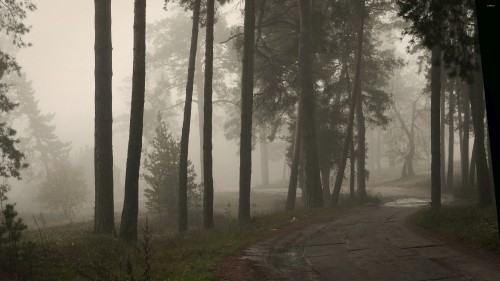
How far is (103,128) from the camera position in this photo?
13539 millimetres

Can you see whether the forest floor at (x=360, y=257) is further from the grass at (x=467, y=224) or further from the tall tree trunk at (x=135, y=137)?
the tall tree trunk at (x=135, y=137)

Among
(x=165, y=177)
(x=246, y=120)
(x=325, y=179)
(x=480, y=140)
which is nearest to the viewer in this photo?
(x=246, y=120)

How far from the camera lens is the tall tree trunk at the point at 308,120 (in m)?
19.3

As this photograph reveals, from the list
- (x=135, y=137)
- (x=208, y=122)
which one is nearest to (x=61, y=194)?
(x=208, y=122)

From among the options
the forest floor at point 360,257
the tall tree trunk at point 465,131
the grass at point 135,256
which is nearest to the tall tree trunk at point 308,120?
the grass at point 135,256

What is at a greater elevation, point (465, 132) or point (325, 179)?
point (465, 132)

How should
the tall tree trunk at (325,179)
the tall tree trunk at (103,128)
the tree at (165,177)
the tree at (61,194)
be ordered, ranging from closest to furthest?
the tall tree trunk at (103,128)
the tree at (165,177)
the tall tree trunk at (325,179)
the tree at (61,194)

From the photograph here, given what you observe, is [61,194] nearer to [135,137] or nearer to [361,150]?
[361,150]

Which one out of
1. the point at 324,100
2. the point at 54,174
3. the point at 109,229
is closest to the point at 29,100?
the point at 54,174

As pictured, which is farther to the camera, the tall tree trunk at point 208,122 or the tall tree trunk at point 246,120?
the tall tree trunk at point 246,120

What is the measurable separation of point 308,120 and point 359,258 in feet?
34.9

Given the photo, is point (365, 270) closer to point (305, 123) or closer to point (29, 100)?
→ point (305, 123)

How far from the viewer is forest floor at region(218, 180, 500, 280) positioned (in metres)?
7.88

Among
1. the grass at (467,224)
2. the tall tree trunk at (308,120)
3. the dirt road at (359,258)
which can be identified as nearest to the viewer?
the dirt road at (359,258)
